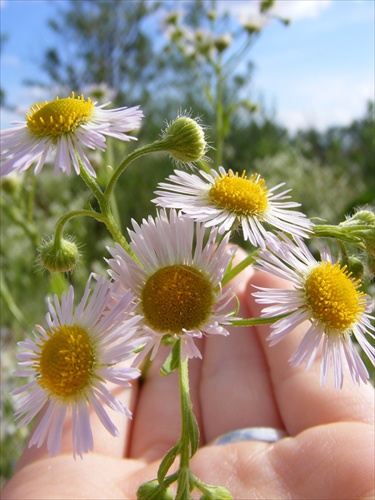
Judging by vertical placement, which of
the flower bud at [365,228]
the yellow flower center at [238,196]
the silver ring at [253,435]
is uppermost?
the yellow flower center at [238,196]

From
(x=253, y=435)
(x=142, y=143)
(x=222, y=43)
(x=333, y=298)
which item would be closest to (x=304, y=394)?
(x=253, y=435)

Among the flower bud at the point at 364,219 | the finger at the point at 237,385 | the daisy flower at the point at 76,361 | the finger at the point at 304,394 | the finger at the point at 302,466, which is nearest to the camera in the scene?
the daisy flower at the point at 76,361

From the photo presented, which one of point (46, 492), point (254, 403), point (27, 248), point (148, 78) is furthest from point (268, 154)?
point (46, 492)

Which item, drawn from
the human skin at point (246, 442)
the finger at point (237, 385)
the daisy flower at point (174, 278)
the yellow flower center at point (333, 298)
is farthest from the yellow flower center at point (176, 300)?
the finger at point (237, 385)

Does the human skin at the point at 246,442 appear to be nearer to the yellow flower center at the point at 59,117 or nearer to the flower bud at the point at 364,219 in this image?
the flower bud at the point at 364,219

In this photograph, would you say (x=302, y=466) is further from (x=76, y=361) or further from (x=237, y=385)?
(x=76, y=361)

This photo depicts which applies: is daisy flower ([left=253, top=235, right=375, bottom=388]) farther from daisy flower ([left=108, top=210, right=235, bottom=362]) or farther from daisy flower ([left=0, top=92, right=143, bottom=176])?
daisy flower ([left=0, top=92, right=143, bottom=176])
